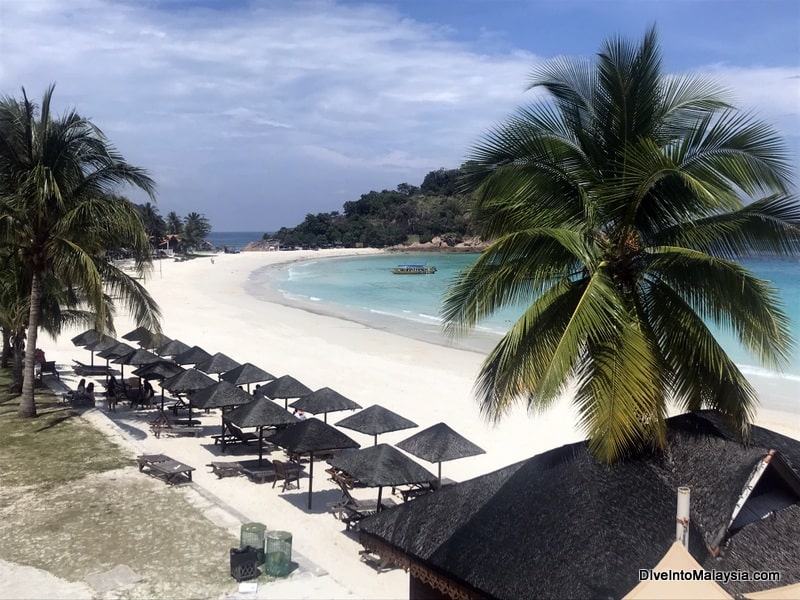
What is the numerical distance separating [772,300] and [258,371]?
12.2 meters

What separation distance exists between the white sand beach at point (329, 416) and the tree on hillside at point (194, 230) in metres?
78.3

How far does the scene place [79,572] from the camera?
8.57 m

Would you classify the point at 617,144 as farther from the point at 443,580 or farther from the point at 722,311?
the point at 443,580

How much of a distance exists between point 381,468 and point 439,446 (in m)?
1.38

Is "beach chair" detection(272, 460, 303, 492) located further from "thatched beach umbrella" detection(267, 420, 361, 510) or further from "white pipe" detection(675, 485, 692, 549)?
"white pipe" detection(675, 485, 692, 549)

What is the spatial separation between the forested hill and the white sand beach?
339 ft

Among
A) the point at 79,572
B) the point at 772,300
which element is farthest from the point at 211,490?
the point at 772,300

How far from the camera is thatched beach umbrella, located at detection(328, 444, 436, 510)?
9492 mm

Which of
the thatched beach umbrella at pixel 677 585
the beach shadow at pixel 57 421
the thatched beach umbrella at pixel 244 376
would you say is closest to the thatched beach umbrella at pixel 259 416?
the thatched beach umbrella at pixel 244 376

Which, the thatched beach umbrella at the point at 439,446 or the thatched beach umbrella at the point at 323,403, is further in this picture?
the thatched beach umbrella at the point at 323,403

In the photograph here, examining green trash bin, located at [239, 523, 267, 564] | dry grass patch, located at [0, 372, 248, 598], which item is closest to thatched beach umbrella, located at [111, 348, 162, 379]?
dry grass patch, located at [0, 372, 248, 598]

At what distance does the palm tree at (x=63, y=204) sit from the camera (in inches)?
567

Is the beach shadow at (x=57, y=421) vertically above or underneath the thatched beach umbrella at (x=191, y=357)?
underneath

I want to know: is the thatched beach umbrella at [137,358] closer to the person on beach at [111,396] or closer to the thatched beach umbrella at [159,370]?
the thatched beach umbrella at [159,370]
